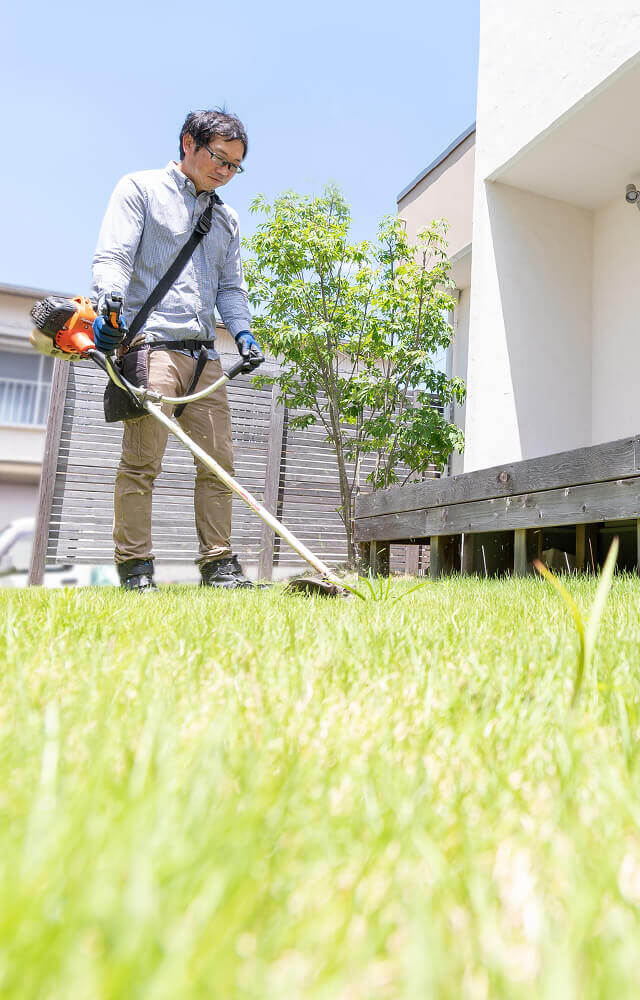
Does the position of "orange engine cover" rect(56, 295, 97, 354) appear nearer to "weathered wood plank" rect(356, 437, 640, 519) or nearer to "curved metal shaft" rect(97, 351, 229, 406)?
"curved metal shaft" rect(97, 351, 229, 406)

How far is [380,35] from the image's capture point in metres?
10.1

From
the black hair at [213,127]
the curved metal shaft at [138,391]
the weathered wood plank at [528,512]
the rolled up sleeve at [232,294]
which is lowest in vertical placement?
the weathered wood plank at [528,512]

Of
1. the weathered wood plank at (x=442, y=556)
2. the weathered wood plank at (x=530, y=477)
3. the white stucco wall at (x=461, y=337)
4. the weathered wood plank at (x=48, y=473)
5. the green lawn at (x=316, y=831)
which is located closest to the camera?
the green lawn at (x=316, y=831)

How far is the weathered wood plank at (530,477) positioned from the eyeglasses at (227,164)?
2090 mm

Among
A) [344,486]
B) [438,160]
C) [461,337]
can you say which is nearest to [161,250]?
[344,486]

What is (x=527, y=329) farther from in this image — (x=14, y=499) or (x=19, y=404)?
(x=19, y=404)

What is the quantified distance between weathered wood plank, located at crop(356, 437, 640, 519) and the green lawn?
2.21m

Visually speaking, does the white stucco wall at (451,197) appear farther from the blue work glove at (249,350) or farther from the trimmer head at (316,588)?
the trimmer head at (316,588)

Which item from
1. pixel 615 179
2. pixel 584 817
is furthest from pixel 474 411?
pixel 584 817

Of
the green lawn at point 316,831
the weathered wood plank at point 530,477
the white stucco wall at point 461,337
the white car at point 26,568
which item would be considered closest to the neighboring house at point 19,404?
the white car at point 26,568

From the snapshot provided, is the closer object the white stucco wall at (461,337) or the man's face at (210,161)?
the man's face at (210,161)

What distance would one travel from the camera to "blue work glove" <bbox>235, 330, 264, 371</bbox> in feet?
12.0

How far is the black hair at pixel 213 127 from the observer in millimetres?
3494

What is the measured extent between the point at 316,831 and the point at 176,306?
136 inches
